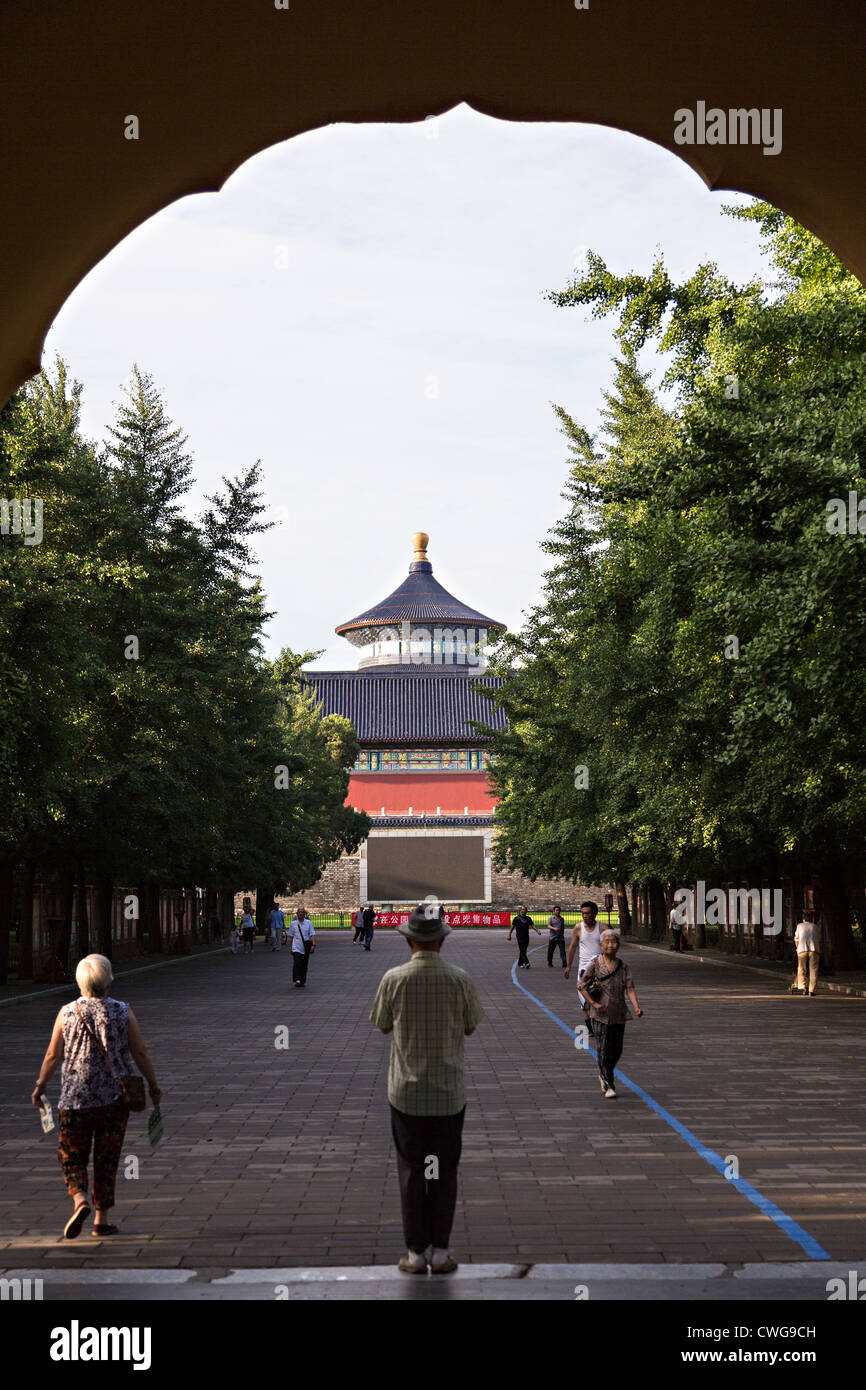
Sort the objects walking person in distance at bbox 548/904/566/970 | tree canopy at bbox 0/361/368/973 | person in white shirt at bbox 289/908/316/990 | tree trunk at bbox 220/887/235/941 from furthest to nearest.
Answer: tree trunk at bbox 220/887/235/941 < walking person in distance at bbox 548/904/566/970 < person in white shirt at bbox 289/908/316/990 < tree canopy at bbox 0/361/368/973

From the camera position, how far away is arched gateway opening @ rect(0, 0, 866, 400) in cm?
553

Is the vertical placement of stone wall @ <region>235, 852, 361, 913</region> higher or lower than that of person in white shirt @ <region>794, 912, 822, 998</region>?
lower

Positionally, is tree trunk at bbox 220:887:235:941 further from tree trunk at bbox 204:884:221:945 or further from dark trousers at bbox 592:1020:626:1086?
dark trousers at bbox 592:1020:626:1086

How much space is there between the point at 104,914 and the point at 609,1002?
26.0 meters

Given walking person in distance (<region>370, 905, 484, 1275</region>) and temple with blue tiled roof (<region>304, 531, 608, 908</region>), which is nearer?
walking person in distance (<region>370, 905, 484, 1275</region>)

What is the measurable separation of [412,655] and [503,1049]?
90465 mm

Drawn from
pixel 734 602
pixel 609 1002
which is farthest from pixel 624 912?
pixel 609 1002

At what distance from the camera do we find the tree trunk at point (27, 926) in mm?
32312

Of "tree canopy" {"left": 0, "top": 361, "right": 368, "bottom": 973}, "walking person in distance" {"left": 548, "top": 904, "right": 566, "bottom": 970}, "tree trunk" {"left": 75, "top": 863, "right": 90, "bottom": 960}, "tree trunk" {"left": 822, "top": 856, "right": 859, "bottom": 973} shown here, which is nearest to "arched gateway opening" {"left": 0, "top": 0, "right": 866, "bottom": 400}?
"tree canopy" {"left": 0, "top": 361, "right": 368, "bottom": 973}

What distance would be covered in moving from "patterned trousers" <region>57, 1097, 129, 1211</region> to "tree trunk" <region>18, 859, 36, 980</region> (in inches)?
950

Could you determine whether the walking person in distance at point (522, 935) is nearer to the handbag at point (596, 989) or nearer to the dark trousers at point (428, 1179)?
the handbag at point (596, 989)

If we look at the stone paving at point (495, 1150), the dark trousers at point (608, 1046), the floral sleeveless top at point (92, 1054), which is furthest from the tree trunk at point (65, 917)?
the floral sleeveless top at point (92, 1054)
